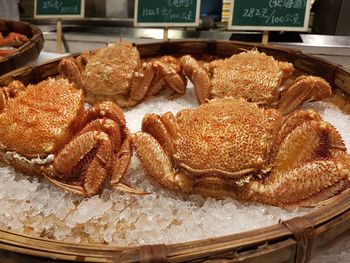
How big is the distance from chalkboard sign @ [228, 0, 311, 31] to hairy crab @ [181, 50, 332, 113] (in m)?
0.58

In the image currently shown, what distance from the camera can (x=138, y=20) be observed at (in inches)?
107

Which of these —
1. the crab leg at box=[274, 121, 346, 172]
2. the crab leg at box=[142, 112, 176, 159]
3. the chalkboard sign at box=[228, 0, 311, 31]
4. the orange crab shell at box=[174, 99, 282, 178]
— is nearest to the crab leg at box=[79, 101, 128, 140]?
the crab leg at box=[142, 112, 176, 159]

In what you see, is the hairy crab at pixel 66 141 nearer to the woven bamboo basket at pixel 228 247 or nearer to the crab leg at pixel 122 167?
the crab leg at pixel 122 167

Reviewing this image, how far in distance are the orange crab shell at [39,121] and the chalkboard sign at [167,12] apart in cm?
128

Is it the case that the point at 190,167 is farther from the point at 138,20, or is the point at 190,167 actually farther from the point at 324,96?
the point at 138,20

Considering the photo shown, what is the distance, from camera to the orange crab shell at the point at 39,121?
1446 mm

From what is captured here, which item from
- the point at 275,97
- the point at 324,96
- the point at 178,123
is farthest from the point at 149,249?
the point at 324,96

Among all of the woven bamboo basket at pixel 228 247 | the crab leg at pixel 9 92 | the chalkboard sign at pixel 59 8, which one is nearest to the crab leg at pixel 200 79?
the crab leg at pixel 9 92

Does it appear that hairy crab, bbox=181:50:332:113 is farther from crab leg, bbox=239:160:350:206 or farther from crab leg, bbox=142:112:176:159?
crab leg, bbox=239:160:350:206

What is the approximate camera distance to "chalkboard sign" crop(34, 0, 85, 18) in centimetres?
304

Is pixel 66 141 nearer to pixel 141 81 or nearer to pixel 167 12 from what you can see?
pixel 141 81

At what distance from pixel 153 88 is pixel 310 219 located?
1355mm

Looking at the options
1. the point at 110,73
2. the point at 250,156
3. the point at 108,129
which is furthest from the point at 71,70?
the point at 250,156

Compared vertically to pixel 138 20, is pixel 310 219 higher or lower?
lower
